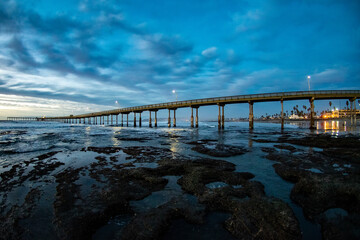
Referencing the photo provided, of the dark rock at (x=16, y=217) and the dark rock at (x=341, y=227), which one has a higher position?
the dark rock at (x=341, y=227)

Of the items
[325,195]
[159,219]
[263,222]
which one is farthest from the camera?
[325,195]


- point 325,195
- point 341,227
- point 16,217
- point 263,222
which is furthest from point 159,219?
point 325,195

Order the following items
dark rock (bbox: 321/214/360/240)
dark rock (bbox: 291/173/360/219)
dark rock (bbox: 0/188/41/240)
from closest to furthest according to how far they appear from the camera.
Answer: dark rock (bbox: 321/214/360/240) < dark rock (bbox: 0/188/41/240) < dark rock (bbox: 291/173/360/219)

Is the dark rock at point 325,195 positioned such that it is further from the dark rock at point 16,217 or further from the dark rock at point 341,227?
the dark rock at point 16,217

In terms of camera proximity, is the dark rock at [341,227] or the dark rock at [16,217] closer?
the dark rock at [341,227]

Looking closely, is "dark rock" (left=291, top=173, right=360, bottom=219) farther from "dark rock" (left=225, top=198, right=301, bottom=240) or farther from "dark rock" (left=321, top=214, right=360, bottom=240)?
"dark rock" (left=225, top=198, right=301, bottom=240)

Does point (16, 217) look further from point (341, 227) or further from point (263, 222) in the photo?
point (341, 227)

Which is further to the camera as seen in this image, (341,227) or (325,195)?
(325,195)

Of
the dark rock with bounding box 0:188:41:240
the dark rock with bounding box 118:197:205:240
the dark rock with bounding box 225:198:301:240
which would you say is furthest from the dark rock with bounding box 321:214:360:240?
the dark rock with bounding box 0:188:41:240

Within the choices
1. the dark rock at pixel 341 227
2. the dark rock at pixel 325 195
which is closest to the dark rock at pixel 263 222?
the dark rock at pixel 341 227

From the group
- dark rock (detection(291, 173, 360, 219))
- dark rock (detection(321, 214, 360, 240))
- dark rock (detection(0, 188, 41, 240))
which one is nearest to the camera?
dark rock (detection(321, 214, 360, 240))

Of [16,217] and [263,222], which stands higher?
[263,222]

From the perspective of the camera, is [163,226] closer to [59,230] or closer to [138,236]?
[138,236]

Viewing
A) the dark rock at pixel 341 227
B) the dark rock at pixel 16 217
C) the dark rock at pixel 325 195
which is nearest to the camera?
the dark rock at pixel 341 227
